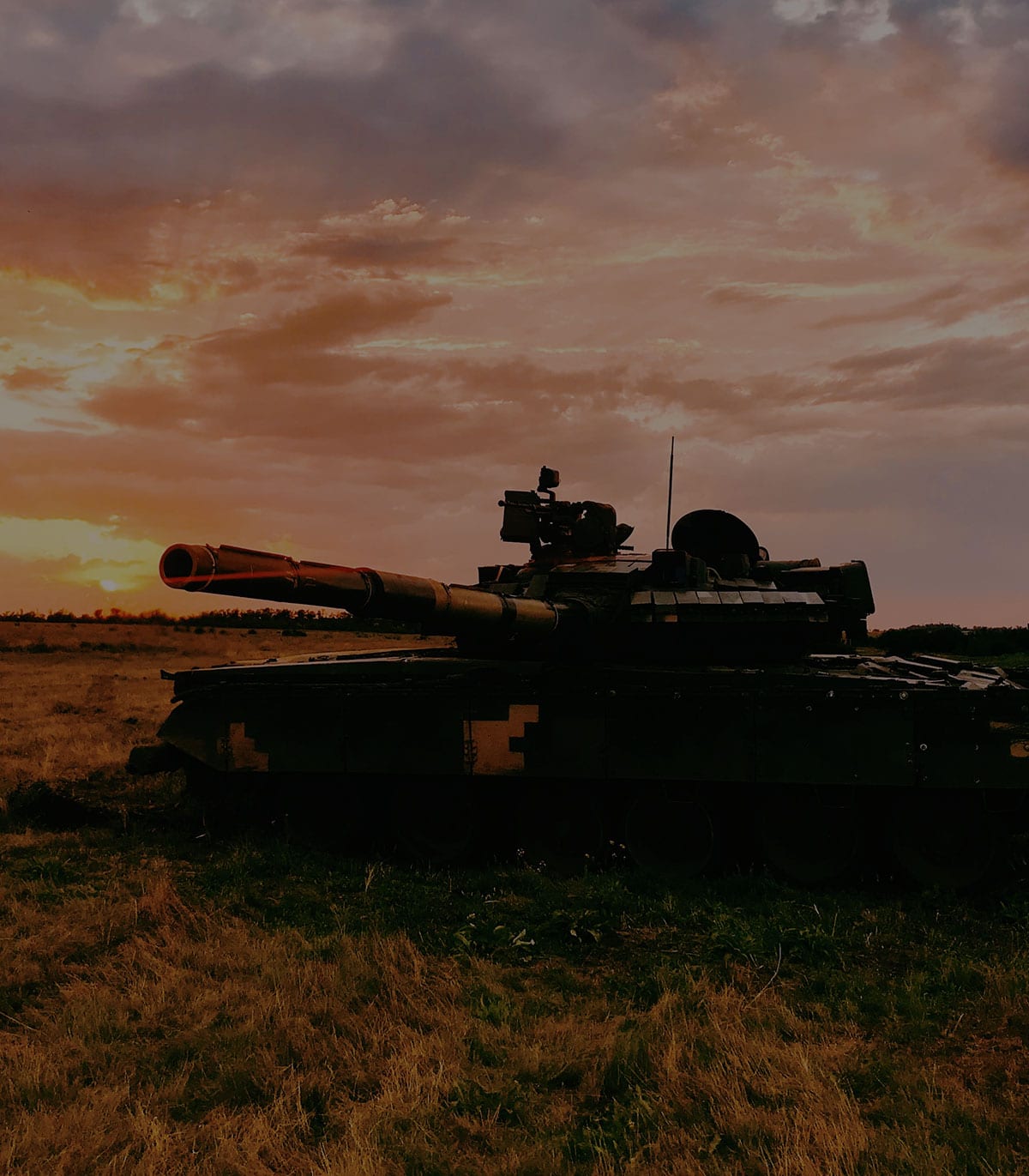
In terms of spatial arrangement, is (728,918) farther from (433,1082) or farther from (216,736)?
(216,736)

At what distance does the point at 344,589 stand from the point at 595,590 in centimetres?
408

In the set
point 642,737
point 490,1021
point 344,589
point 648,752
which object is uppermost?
point 344,589

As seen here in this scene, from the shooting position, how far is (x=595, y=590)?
10.2 meters

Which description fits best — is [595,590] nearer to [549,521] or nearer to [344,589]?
[549,521]

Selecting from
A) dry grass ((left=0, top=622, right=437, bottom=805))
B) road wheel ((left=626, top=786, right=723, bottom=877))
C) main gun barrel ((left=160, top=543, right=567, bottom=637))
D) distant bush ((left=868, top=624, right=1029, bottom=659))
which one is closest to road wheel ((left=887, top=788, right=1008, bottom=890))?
road wheel ((left=626, top=786, right=723, bottom=877))

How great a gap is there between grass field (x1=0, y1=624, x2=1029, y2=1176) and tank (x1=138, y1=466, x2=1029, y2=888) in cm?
66

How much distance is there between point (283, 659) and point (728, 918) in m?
6.20

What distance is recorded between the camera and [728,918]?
7.76 metres

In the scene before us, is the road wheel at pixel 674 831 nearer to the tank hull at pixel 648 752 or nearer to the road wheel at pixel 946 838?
the tank hull at pixel 648 752

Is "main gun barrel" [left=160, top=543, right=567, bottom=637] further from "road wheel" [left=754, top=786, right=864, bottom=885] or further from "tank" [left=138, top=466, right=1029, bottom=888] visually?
"road wheel" [left=754, top=786, right=864, bottom=885]

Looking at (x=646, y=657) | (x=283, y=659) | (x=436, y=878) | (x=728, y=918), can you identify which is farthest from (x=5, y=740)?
(x=728, y=918)

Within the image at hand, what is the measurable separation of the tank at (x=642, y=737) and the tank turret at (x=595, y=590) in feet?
0.12

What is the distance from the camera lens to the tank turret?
6488 millimetres

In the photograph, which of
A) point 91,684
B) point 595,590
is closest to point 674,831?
point 595,590
